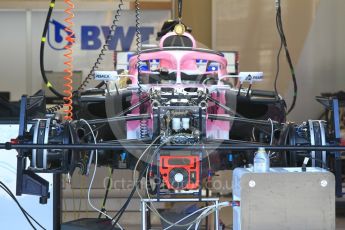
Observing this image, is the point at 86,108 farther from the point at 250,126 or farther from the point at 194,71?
the point at 250,126

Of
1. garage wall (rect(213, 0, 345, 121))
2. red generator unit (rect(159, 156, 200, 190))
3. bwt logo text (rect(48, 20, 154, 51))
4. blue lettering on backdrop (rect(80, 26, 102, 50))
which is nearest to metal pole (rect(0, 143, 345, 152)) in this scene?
red generator unit (rect(159, 156, 200, 190))

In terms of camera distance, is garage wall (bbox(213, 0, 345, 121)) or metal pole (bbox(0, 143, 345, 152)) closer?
metal pole (bbox(0, 143, 345, 152))

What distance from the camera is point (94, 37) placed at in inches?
384

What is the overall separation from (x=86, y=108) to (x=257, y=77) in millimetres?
1459

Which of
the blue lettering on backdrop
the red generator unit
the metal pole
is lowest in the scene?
the red generator unit

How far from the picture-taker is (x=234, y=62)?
7258 mm

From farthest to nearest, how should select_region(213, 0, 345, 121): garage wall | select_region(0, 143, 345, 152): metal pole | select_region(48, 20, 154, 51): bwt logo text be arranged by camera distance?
select_region(48, 20, 154, 51): bwt logo text < select_region(213, 0, 345, 121): garage wall < select_region(0, 143, 345, 152): metal pole

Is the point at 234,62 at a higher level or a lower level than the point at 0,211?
higher

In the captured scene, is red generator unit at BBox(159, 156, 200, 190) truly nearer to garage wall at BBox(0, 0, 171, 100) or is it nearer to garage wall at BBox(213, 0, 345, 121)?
garage wall at BBox(213, 0, 345, 121)

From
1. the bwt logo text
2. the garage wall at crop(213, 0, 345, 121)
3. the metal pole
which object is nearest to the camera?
the metal pole

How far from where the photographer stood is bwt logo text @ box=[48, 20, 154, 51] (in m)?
9.69

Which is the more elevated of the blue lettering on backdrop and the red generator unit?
the blue lettering on backdrop

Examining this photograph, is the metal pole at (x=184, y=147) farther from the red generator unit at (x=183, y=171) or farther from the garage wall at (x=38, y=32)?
the garage wall at (x=38, y=32)

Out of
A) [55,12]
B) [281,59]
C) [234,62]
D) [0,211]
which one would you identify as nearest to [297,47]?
[281,59]
